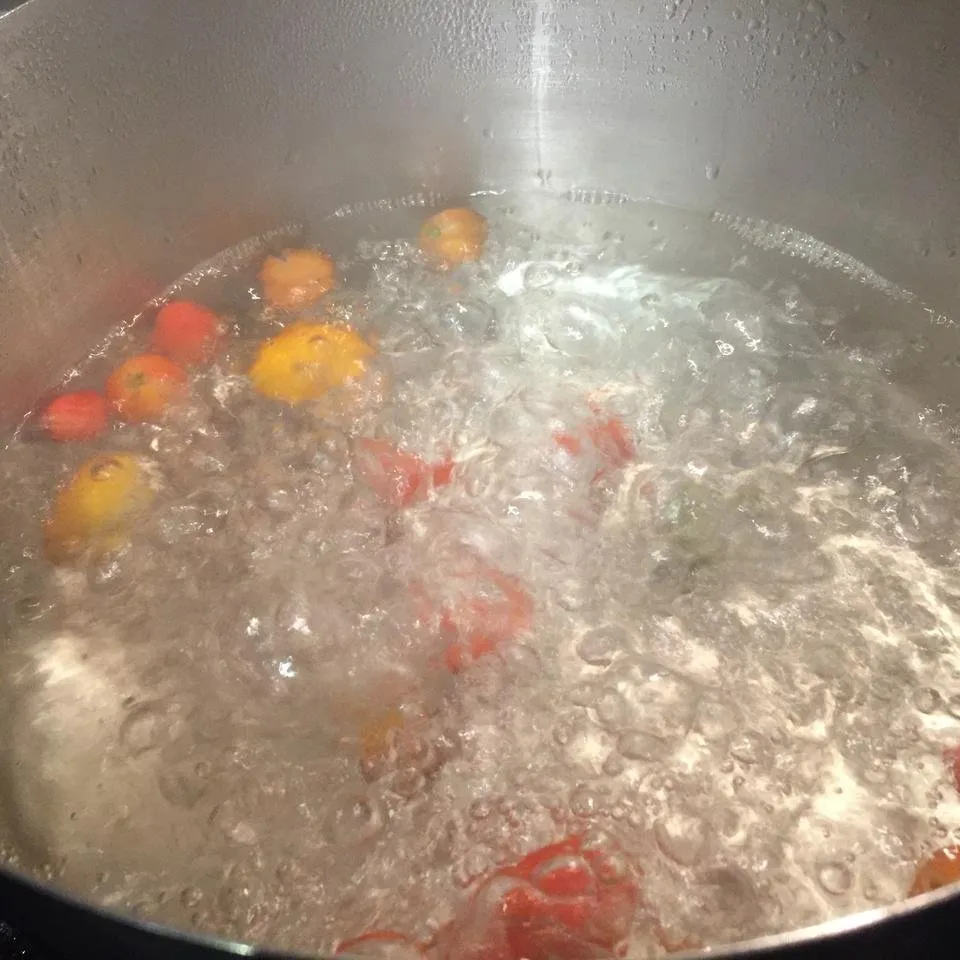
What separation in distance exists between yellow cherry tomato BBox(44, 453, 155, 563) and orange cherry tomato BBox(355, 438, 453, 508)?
1.02 ft

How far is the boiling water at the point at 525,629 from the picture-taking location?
38.9 inches

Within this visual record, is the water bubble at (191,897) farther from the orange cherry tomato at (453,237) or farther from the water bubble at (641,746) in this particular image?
the orange cherry tomato at (453,237)

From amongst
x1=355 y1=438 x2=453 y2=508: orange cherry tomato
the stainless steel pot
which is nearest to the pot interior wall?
the stainless steel pot

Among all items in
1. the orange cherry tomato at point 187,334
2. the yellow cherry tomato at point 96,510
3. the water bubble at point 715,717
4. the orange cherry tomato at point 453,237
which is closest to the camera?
the water bubble at point 715,717

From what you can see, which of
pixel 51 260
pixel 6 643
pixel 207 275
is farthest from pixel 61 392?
pixel 6 643

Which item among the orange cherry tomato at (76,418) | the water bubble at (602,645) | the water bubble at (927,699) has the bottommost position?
the water bubble at (927,699)

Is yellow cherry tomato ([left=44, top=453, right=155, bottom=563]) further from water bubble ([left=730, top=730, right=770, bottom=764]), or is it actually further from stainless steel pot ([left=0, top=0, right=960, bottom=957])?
water bubble ([left=730, top=730, right=770, bottom=764])

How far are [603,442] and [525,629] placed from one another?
35 centimetres

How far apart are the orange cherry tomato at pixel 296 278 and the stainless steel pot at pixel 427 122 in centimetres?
12

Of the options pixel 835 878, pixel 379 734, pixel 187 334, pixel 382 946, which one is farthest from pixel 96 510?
pixel 835 878

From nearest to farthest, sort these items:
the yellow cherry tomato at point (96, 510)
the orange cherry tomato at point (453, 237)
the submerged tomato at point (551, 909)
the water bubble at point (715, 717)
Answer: the submerged tomato at point (551, 909), the water bubble at point (715, 717), the yellow cherry tomato at point (96, 510), the orange cherry tomato at point (453, 237)

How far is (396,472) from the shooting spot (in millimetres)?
1341

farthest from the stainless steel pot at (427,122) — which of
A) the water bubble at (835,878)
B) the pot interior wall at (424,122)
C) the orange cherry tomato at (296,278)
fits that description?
the water bubble at (835,878)

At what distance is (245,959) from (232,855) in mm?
454
